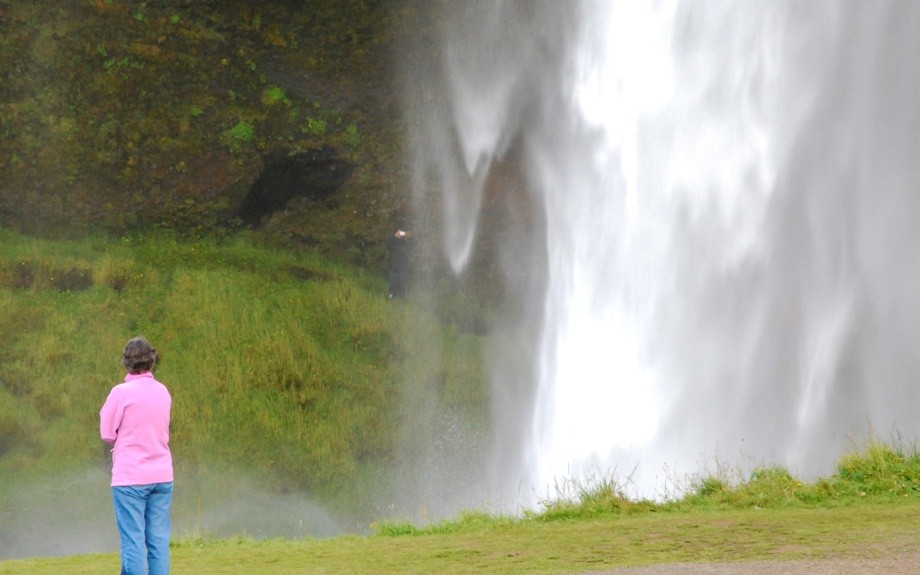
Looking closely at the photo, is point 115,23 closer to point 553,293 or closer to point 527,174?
point 527,174

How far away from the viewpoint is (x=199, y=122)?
19.0 metres

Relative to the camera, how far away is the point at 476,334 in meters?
17.7

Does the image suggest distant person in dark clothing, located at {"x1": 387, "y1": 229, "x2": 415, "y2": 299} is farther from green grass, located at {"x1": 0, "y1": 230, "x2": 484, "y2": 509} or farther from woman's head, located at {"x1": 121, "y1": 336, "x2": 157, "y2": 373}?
woman's head, located at {"x1": 121, "y1": 336, "x2": 157, "y2": 373}

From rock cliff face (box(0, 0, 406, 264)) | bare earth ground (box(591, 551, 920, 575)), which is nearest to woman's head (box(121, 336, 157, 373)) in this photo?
bare earth ground (box(591, 551, 920, 575))

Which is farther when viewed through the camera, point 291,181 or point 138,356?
point 291,181

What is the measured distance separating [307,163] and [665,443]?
788 cm

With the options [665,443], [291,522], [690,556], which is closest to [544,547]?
[690,556]

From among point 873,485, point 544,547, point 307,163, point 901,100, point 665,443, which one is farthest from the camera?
point 307,163

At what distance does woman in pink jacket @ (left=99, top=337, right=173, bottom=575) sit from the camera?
5.71m

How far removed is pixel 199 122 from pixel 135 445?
13.8 m

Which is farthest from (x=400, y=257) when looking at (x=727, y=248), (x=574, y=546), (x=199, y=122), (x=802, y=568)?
(x=802, y=568)

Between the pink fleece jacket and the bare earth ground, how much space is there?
239cm

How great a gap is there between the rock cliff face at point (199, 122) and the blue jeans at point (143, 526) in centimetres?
1264

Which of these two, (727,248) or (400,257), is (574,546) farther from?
(400,257)
